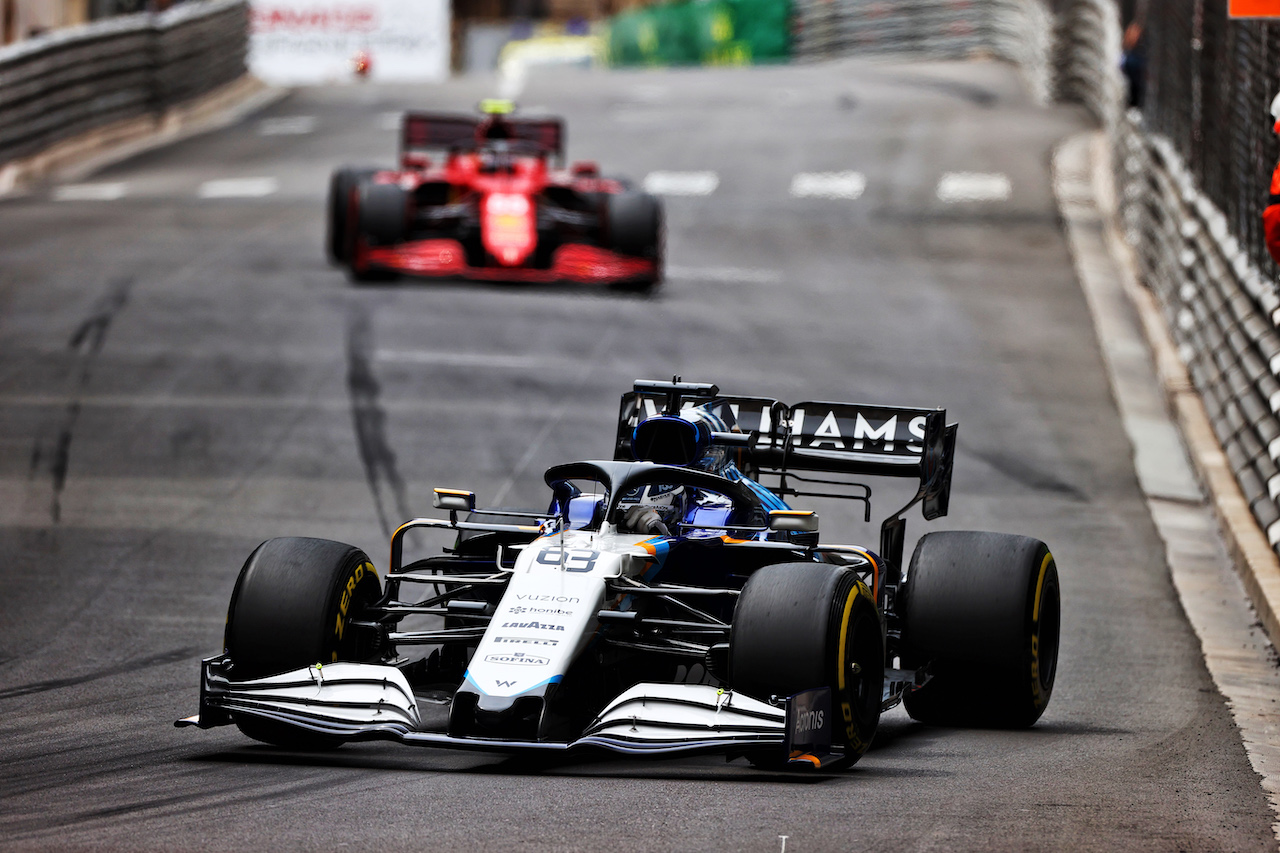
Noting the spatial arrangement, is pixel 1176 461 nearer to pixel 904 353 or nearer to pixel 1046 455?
pixel 1046 455

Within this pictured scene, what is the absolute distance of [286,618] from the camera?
7820 millimetres

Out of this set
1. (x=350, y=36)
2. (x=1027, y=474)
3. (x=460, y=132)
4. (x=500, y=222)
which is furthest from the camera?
(x=350, y=36)

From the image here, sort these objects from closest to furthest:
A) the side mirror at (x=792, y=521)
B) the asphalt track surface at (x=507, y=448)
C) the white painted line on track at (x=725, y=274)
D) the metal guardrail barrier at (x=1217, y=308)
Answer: the asphalt track surface at (x=507, y=448)
the side mirror at (x=792, y=521)
the metal guardrail barrier at (x=1217, y=308)
the white painted line on track at (x=725, y=274)

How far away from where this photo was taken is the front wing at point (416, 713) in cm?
706

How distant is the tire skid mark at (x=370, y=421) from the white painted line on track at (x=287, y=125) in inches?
640

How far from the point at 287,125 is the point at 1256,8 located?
27.5 meters

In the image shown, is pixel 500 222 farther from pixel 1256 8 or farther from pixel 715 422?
pixel 715 422

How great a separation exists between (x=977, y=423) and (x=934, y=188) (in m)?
12.6

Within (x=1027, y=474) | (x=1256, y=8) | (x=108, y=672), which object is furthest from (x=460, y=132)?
(x=108, y=672)

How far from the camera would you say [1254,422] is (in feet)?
42.8

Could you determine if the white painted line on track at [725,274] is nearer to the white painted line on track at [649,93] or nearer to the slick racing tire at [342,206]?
the slick racing tire at [342,206]

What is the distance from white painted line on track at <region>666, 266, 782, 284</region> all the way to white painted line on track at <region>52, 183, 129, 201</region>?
28.7 feet

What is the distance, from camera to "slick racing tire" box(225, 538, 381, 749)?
25.5 feet

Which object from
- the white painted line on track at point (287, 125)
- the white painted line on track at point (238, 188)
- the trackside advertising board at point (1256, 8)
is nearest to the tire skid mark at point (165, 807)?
the trackside advertising board at point (1256, 8)
